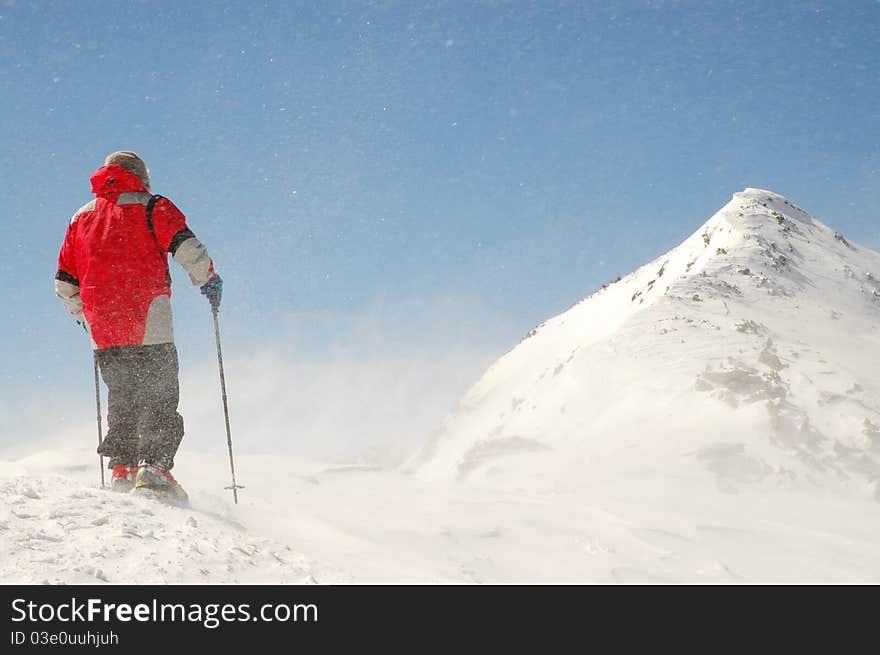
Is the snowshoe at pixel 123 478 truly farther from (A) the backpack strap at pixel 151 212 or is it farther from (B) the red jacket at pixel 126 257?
(A) the backpack strap at pixel 151 212

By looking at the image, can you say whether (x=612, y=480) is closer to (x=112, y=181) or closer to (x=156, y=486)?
(x=156, y=486)

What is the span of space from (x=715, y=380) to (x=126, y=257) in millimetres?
7442

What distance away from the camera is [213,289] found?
16.2ft

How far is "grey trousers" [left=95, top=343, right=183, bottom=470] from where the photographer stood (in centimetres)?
441

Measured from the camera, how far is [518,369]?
49.9 ft

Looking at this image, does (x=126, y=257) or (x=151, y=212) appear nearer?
(x=126, y=257)

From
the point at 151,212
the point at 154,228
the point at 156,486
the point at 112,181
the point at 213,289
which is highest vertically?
the point at 112,181

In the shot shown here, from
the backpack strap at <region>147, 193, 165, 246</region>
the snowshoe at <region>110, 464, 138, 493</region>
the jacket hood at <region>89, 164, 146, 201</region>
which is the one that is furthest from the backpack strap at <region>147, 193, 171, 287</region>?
the snowshoe at <region>110, 464, 138, 493</region>

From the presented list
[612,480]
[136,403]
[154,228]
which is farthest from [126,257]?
[612,480]

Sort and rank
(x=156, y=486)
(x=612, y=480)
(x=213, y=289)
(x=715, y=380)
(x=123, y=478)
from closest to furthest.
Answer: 1. (x=156, y=486)
2. (x=123, y=478)
3. (x=213, y=289)
4. (x=612, y=480)
5. (x=715, y=380)

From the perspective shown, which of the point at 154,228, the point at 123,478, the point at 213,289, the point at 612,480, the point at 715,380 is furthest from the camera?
the point at 715,380

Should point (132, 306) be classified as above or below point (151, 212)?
below

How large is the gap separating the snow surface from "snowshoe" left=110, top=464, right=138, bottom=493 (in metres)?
0.22
